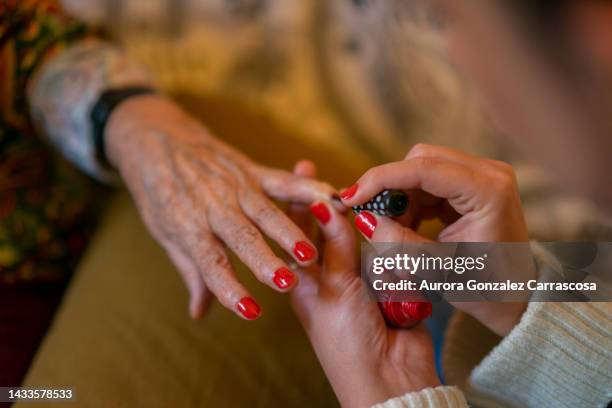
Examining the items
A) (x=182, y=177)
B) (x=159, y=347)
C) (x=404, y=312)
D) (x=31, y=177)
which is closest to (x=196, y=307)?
(x=159, y=347)

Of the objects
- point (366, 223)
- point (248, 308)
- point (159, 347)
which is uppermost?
point (366, 223)

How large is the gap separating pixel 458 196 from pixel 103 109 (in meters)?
0.60

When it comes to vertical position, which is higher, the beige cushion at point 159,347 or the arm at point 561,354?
the arm at point 561,354

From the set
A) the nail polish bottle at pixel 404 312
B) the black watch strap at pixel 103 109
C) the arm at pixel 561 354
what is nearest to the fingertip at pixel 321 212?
the nail polish bottle at pixel 404 312

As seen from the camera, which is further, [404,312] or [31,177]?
[31,177]

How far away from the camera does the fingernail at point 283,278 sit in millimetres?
644

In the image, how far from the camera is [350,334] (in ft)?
2.11

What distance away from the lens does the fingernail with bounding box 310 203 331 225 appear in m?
0.70

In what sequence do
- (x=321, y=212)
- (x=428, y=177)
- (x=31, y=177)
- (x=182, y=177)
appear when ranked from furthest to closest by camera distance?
(x=31, y=177), (x=182, y=177), (x=321, y=212), (x=428, y=177)

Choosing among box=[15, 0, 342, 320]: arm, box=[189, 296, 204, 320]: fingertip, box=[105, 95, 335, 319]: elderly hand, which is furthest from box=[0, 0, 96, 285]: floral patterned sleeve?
box=[189, 296, 204, 320]: fingertip

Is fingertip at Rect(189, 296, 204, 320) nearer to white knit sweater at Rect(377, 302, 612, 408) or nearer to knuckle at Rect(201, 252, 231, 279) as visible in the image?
knuckle at Rect(201, 252, 231, 279)

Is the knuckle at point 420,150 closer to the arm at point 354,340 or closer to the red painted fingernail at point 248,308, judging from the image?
the arm at point 354,340
